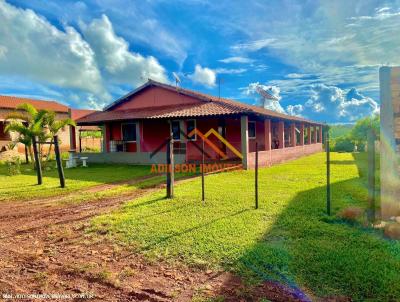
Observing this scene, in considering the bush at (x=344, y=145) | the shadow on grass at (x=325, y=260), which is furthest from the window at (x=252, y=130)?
the bush at (x=344, y=145)

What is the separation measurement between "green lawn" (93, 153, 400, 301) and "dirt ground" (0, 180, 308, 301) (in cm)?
26

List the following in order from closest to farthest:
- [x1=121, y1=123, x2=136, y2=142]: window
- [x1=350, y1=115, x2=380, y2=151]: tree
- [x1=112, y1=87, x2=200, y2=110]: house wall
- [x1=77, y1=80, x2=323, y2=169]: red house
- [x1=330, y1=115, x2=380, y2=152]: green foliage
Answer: [x1=77, y1=80, x2=323, y2=169]: red house < [x1=112, y1=87, x2=200, y2=110]: house wall < [x1=121, y1=123, x2=136, y2=142]: window < [x1=330, y1=115, x2=380, y2=152]: green foliage < [x1=350, y1=115, x2=380, y2=151]: tree

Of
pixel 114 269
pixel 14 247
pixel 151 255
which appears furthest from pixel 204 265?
pixel 14 247

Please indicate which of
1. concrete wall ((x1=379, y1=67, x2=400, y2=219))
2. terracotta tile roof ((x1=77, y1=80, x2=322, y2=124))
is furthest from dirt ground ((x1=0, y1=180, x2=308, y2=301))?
terracotta tile roof ((x1=77, y1=80, x2=322, y2=124))

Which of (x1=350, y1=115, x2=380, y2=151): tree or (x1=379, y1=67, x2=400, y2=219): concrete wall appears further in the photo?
(x1=350, y1=115, x2=380, y2=151): tree

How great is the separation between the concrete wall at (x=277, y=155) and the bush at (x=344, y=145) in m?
6.41

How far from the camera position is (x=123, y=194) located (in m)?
8.91

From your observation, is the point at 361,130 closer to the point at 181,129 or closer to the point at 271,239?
the point at 181,129

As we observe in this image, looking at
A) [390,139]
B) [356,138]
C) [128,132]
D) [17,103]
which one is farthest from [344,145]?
[17,103]

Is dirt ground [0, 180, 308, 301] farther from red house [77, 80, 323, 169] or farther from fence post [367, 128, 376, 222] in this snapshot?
red house [77, 80, 323, 169]

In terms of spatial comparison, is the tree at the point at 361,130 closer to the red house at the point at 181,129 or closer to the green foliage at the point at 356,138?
the green foliage at the point at 356,138

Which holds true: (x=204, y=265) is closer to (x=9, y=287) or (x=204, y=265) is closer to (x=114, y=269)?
(x=114, y=269)

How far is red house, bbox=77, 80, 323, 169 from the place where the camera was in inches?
626

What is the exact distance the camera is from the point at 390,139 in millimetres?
5395
